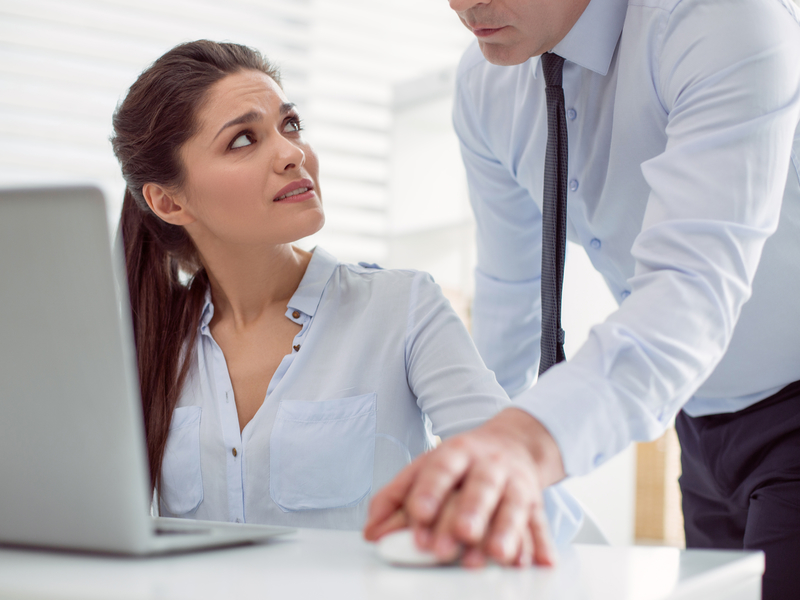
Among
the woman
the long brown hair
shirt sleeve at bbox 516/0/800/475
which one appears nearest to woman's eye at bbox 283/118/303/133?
the woman

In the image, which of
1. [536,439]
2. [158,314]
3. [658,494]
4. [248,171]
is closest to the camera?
[536,439]

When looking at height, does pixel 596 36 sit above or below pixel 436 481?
above

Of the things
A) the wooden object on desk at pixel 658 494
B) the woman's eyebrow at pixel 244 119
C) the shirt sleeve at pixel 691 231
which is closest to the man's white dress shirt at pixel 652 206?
the shirt sleeve at pixel 691 231

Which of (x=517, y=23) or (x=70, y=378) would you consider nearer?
(x=70, y=378)

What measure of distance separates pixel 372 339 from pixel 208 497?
35 cm

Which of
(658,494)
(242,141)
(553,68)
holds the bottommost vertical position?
(658,494)

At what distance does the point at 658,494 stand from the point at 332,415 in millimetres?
1832

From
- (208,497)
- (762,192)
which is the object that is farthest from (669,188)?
(208,497)

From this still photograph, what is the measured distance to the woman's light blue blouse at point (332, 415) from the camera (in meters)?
1.15

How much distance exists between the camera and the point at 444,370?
1.14 m

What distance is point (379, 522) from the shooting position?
59 cm

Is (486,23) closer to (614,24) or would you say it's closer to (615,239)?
(614,24)

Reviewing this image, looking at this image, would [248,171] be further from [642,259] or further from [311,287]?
[642,259]

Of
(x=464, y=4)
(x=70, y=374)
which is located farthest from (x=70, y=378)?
(x=464, y=4)
